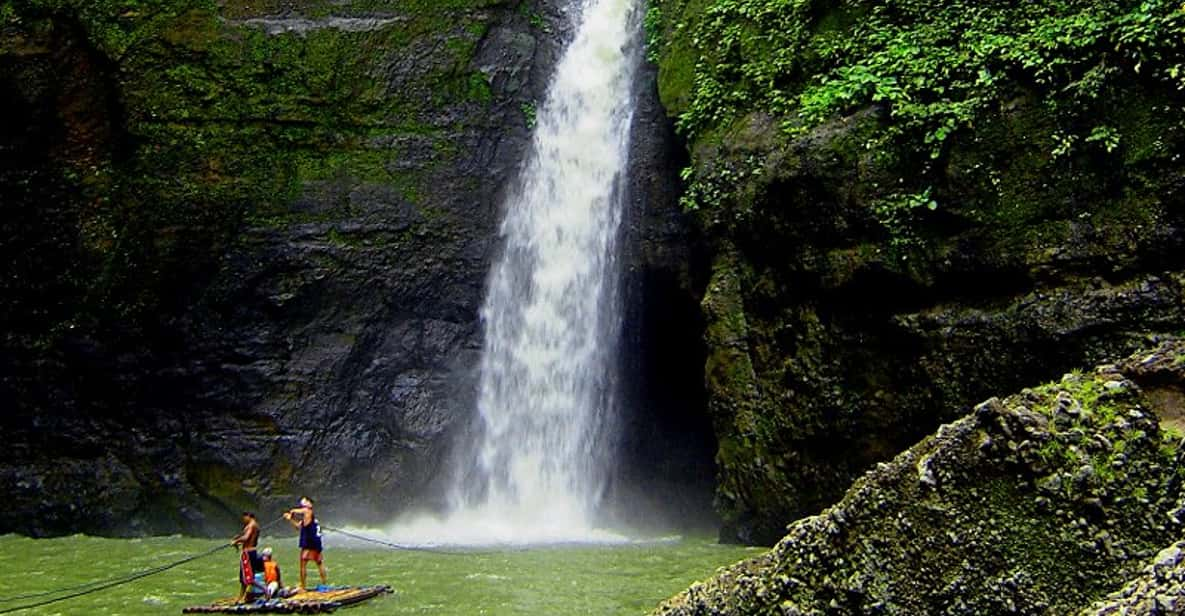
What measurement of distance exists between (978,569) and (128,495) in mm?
14740

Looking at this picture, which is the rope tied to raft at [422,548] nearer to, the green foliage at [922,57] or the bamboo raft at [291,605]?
the bamboo raft at [291,605]

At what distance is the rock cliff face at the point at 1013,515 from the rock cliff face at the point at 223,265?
1168cm

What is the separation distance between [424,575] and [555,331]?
19.5 ft

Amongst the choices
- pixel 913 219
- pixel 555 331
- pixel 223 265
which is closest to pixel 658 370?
pixel 555 331

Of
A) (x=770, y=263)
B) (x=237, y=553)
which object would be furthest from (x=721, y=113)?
(x=237, y=553)

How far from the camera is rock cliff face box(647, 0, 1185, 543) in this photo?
886 centimetres

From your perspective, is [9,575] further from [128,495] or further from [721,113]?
[721,113]

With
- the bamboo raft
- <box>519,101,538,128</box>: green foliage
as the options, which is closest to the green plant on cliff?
<box>519,101,538,128</box>: green foliage

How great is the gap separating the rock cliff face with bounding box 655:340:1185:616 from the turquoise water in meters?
5.24

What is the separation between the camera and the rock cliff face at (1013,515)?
2576mm

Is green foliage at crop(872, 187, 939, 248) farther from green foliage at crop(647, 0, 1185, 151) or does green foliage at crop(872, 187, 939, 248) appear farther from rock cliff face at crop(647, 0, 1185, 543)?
green foliage at crop(647, 0, 1185, 151)

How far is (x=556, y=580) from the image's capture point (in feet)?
31.2

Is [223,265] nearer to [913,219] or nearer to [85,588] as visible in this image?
[85,588]

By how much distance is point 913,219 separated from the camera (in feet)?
33.1
